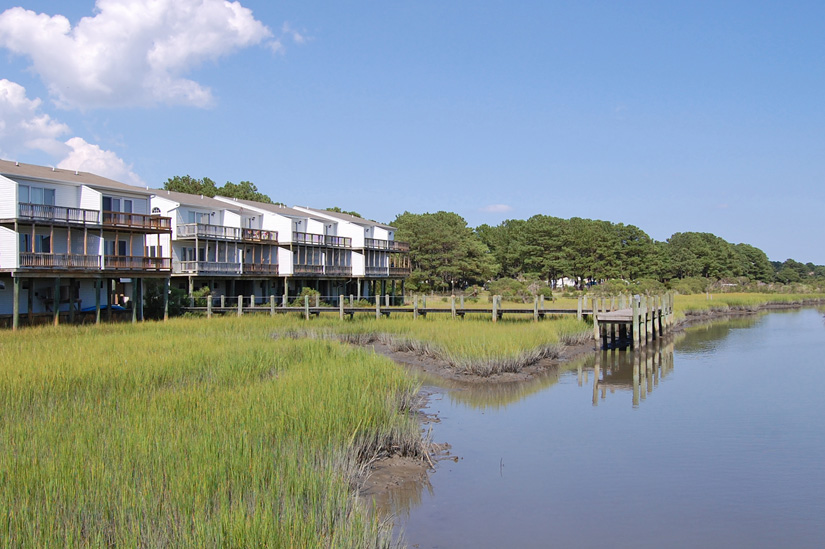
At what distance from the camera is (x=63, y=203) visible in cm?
3706

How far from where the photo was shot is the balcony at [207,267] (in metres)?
48.8

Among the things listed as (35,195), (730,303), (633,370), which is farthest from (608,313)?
(730,303)

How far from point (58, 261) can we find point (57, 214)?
266 cm

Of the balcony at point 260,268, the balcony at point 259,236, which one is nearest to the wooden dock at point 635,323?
the balcony at point 260,268

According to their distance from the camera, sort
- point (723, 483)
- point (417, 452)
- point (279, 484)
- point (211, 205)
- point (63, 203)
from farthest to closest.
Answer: point (211, 205) → point (63, 203) → point (417, 452) → point (723, 483) → point (279, 484)

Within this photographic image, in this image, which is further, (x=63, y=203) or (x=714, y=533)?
(x=63, y=203)

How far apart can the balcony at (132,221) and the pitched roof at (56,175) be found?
5.42 ft

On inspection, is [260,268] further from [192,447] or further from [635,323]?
[192,447]

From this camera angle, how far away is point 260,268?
55625 mm

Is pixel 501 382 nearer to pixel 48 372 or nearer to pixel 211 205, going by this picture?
pixel 48 372

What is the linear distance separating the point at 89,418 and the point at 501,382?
13.9 metres

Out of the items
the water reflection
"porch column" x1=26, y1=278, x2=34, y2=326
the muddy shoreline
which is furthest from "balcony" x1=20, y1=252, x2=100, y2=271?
the water reflection

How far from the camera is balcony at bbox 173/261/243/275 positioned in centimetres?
4881

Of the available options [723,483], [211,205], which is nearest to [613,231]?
[211,205]
